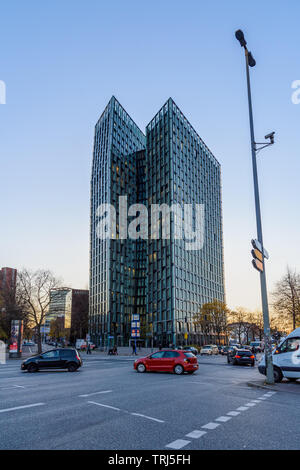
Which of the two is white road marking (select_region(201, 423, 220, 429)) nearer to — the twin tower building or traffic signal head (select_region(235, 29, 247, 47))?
traffic signal head (select_region(235, 29, 247, 47))

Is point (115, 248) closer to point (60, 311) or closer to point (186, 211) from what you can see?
point (186, 211)

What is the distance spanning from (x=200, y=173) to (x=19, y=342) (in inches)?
3019

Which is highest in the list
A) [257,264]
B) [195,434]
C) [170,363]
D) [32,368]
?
[257,264]

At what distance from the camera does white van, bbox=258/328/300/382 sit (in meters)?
16.2

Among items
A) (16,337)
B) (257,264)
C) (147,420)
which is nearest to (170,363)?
(257,264)

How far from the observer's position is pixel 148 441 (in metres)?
6.17

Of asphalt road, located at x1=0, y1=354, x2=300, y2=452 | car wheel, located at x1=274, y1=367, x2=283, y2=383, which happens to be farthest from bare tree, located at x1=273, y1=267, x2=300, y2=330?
asphalt road, located at x1=0, y1=354, x2=300, y2=452

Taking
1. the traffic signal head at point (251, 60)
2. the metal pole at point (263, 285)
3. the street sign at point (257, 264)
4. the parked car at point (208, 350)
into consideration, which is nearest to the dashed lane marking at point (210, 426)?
the metal pole at point (263, 285)

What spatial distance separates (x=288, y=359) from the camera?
1647 cm

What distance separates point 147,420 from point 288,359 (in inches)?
415

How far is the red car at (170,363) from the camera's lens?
22.0 metres

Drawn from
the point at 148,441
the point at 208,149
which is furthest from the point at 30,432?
the point at 208,149

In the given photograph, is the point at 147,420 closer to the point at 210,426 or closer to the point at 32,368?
the point at 210,426

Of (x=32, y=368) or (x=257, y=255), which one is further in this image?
(x=32, y=368)
